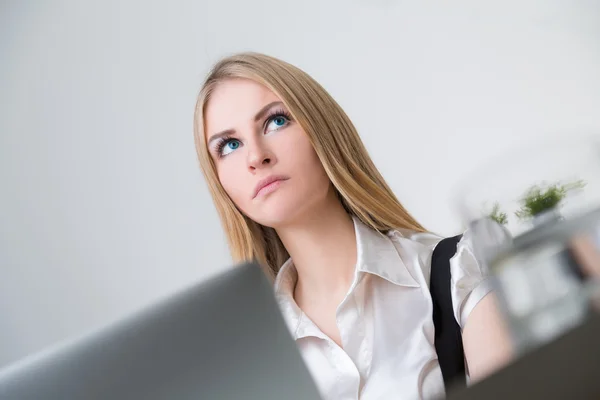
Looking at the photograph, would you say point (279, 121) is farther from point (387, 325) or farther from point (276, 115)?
point (387, 325)

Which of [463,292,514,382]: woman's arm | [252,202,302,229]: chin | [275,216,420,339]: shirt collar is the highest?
[252,202,302,229]: chin

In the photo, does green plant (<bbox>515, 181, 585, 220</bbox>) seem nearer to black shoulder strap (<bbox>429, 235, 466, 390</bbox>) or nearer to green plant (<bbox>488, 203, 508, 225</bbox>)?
green plant (<bbox>488, 203, 508, 225</bbox>)

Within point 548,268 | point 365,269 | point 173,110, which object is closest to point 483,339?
point 365,269

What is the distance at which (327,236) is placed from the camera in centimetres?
117

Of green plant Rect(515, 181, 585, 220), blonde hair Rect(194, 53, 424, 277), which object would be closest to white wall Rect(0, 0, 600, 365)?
blonde hair Rect(194, 53, 424, 277)

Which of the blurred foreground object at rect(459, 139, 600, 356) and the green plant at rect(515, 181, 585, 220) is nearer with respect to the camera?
the blurred foreground object at rect(459, 139, 600, 356)

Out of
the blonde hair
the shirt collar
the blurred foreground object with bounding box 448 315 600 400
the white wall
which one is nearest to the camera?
the blurred foreground object with bounding box 448 315 600 400

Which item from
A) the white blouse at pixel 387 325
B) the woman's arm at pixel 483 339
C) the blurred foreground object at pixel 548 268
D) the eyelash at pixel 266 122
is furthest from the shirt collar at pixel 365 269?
the blurred foreground object at pixel 548 268

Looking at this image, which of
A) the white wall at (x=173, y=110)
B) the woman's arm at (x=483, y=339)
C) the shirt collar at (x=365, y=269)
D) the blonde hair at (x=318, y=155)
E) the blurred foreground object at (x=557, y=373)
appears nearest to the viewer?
the blurred foreground object at (x=557, y=373)

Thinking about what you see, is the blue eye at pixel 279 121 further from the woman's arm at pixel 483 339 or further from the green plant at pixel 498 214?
the green plant at pixel 498 214

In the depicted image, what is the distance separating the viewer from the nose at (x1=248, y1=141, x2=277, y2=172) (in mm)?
1185

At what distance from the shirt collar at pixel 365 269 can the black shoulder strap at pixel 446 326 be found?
0.12ft

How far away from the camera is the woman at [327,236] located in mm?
1011

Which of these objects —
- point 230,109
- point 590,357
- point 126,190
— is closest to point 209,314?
point 590,357
